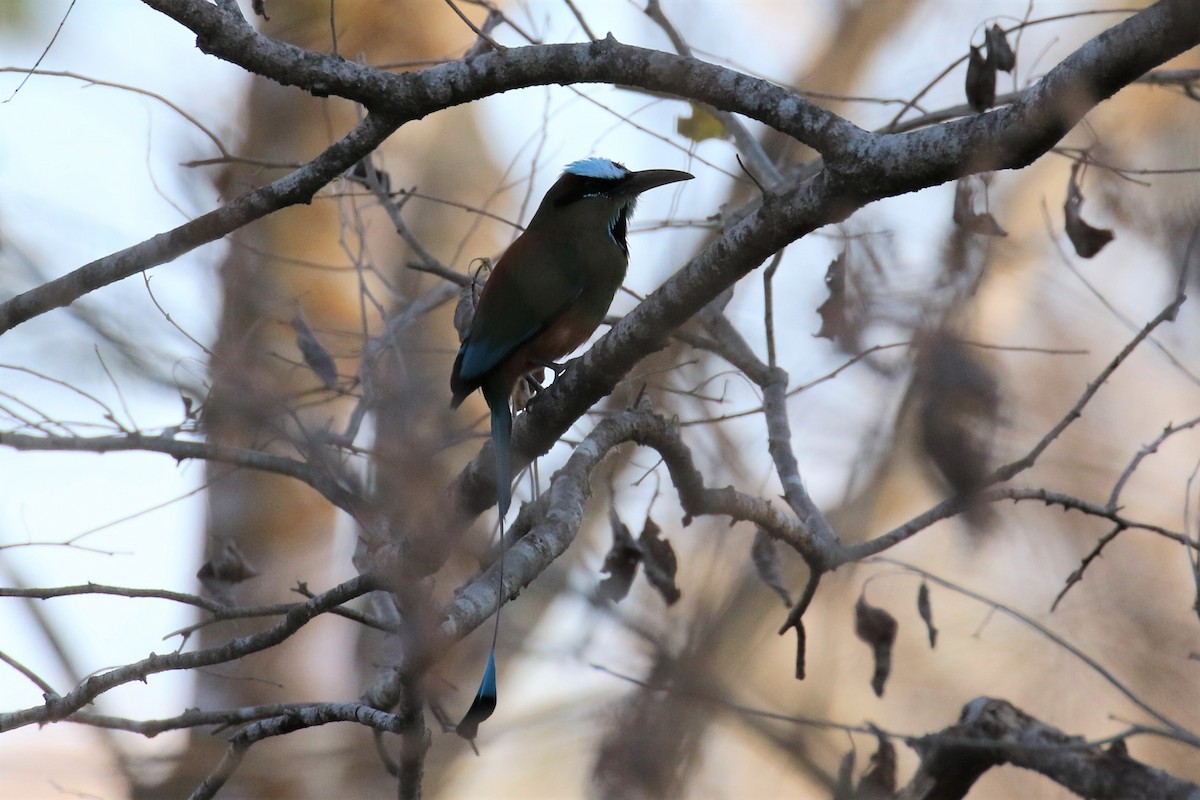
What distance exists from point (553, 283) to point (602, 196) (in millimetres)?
634

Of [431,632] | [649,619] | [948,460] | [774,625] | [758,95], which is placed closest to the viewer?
[431,632]

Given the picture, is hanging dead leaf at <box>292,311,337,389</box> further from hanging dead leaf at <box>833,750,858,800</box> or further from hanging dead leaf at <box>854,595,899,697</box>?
hanging dead leaf at <box>833,750,858,800</box>

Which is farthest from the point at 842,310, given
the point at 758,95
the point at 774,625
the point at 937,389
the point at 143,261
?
the point at 774,625

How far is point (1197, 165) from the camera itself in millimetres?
4891

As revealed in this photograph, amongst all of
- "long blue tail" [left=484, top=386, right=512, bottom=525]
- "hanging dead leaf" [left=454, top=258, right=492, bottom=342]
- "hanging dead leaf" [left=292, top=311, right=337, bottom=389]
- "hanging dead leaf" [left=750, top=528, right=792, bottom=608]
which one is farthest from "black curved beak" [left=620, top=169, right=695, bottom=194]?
"hanging dead leaf" [left=750, top=528, right=792, bottom=608]

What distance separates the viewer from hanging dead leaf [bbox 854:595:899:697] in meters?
3.99

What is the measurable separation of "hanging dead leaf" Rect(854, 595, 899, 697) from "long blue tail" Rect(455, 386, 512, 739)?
1.38 m

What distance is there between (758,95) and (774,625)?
15.1 feet

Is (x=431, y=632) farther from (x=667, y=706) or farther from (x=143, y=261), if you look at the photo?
(x=667, y=706)

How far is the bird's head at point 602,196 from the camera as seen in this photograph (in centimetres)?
468

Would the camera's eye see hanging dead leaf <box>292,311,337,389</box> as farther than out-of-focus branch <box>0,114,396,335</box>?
Yes

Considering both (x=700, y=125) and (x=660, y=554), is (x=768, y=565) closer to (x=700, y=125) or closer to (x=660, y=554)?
(x=660, y=554)

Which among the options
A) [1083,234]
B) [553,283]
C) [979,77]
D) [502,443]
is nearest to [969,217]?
[1083,234]

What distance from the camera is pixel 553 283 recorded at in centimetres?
429
